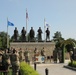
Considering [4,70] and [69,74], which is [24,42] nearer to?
→ [69,74]

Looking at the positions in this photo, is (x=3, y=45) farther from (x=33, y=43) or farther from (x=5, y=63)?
(x=5, y=63)

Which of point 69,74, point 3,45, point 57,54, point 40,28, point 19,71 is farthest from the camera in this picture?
point 3,45

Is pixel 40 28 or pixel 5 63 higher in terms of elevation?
pixel 40 28

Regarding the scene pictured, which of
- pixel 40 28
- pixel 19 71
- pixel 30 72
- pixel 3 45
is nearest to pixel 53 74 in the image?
pixel 19 71

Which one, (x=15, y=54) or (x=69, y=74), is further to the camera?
(x=69, y=74)

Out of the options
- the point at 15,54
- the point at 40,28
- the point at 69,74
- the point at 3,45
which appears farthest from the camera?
the point at 3,45

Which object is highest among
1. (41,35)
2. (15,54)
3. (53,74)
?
(41,35)

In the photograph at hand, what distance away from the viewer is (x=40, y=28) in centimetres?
4828

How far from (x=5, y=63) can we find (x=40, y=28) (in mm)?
31434

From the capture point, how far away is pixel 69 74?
20953 millimetres

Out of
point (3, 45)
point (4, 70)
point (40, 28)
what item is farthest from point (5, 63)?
point (3, 45)

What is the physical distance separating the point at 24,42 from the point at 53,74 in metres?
29.2

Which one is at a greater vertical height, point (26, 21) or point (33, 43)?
point (26, 21)

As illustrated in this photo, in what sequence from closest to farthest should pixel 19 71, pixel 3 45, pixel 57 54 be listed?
1. pixel 19 71
2. pixel 57 54
3. pixel 3 45
